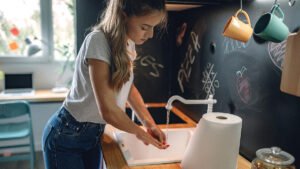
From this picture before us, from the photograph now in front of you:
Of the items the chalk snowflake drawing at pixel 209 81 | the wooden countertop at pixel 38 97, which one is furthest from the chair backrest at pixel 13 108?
the chalk snowflake drawing at pixel 209 81

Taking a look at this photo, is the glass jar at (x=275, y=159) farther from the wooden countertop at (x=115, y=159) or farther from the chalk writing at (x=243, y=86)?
the chalk writing at (x=243, y=86)

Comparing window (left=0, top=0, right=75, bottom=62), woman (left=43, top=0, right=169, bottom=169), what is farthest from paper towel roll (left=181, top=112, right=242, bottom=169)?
window (left=0, top=0, right=75, bottom=62)

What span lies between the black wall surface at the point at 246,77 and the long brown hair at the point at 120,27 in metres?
0.45

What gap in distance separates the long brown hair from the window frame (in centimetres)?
221

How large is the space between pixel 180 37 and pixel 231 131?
3.45 ft

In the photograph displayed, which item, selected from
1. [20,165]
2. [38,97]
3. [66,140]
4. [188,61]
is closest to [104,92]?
[66,140]

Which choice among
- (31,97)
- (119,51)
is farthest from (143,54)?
(31,97)

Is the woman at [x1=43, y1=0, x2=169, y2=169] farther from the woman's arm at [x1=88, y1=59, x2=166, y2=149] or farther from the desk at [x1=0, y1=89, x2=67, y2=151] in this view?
the desk at [x1=0, y1=89, x2=67, y2=151]

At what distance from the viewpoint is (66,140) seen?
41.1 inches

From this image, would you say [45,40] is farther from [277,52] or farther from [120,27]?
[277,52]

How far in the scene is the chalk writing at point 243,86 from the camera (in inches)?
45.6

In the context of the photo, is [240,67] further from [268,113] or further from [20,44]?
[20,44]

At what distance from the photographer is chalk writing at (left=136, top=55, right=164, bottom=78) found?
1902 millimetres

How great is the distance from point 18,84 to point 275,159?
8.65ft
